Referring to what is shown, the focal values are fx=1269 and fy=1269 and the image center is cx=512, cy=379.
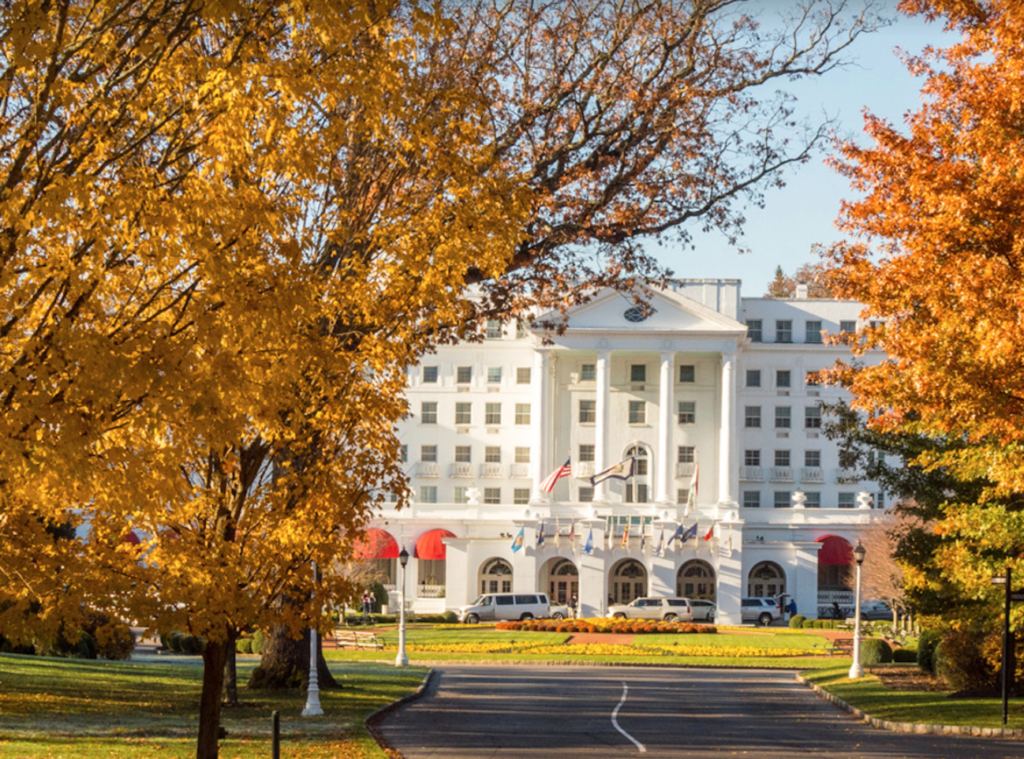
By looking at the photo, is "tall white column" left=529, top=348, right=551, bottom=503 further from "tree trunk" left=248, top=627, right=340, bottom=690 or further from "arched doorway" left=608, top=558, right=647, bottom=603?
"tree trunk" left=248, top=627, right=340, bottom=690

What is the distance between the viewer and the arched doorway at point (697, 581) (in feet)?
243

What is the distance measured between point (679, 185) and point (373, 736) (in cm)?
1133

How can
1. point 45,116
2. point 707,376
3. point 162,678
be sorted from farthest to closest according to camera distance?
point 707,376 → point 162,678 → point 45,116

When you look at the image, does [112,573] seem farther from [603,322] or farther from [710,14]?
[603,322]

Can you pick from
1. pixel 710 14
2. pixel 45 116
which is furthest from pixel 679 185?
pixel 45 116

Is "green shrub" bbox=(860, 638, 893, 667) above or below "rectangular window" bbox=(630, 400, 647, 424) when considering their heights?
below

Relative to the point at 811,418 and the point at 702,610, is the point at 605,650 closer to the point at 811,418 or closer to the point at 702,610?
the point at 702,610

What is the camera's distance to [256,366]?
9875 millimetres

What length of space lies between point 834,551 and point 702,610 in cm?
959

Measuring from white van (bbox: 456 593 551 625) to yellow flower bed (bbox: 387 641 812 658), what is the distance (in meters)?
17.5

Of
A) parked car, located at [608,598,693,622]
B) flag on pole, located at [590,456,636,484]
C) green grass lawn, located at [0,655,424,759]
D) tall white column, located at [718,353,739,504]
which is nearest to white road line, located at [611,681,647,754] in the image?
green grass lawn, located at [0,655,424,759]

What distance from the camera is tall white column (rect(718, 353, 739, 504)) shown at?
75.0 meters

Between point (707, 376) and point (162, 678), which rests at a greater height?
point (707, 376)

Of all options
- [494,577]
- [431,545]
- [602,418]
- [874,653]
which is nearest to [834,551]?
[602,418]
